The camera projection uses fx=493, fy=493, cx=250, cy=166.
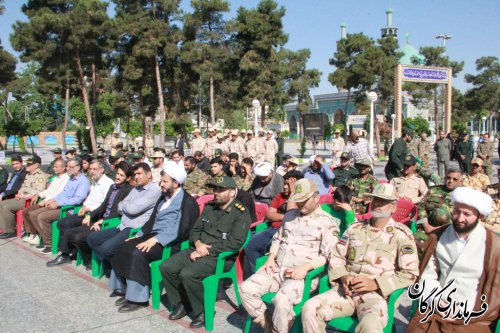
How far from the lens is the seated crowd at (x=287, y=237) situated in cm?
323

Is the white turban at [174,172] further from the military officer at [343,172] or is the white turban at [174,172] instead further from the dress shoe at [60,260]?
the military officer at [343,172]

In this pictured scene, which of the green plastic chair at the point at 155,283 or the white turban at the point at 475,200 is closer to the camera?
the white turban at the point at 475,200

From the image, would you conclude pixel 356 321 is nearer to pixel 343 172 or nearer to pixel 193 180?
pixel 343 172

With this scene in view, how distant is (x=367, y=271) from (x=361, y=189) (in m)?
2.78

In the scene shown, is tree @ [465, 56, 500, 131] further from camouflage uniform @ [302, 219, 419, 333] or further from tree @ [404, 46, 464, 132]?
camouflage uniform @ [302, 219, 419, 333]

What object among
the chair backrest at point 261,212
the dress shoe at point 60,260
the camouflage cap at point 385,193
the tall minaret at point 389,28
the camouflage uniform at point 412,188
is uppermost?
the tall minaret at point 389,28

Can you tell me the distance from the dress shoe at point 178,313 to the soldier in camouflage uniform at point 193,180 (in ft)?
13.5

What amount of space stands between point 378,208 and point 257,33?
29040 millimetres

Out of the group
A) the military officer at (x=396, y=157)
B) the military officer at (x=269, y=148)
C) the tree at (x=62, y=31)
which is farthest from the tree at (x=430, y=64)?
the military officer at (x=396, y=157)

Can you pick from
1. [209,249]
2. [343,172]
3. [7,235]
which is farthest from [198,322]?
[7,235]

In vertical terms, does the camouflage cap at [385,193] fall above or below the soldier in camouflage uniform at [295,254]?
above

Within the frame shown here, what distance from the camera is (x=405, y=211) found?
18.4ft

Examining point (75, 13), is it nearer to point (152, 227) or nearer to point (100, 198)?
point (100, 198)

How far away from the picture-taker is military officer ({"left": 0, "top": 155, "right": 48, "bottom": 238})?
8484 millimetres
